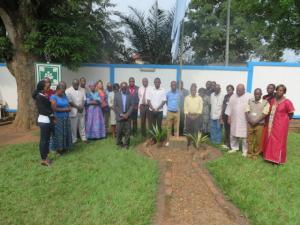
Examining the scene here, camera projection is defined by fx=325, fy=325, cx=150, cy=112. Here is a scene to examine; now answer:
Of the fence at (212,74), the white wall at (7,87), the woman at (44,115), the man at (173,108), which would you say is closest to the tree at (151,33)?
the fence at (212,74)

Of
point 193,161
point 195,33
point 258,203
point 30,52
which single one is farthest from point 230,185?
point 195,33

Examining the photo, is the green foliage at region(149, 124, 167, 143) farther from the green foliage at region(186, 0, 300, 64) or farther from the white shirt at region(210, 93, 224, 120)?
the green foliage at region(186, 0, 300, 64)

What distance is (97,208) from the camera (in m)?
4.59

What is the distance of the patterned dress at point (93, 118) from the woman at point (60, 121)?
4.42 feet

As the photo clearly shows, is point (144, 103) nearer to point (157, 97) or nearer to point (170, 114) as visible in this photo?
point (157, 97)

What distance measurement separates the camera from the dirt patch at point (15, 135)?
9.13 metres

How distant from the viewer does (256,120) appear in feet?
23.3

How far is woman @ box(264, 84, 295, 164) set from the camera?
666cm

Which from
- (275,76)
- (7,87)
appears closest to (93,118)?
(7,87)

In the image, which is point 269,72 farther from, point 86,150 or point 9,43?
point 9,43

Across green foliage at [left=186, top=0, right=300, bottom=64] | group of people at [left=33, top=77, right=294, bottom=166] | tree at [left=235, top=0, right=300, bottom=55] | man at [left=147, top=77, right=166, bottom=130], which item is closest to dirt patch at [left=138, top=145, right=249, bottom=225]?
group of people at [left=33, top=77, right=294, bottom=166]

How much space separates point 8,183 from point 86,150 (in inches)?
98.6

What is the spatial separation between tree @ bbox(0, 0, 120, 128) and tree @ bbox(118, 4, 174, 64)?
4.69 meters

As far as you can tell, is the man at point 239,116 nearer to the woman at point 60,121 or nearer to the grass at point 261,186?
the grass at point 261,186
